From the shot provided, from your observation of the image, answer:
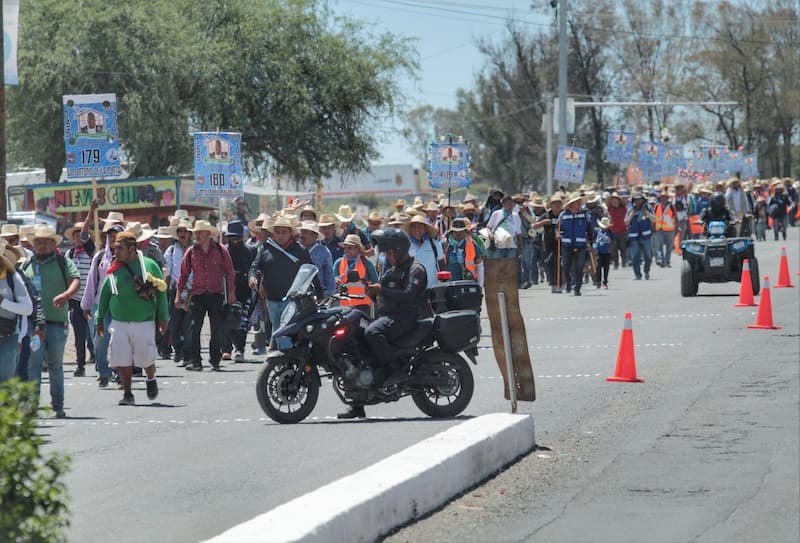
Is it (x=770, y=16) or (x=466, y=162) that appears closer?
(x=466, y=162)

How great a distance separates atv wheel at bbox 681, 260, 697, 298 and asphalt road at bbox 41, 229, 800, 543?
702cm

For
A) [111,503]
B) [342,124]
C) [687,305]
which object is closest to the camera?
[111,503]

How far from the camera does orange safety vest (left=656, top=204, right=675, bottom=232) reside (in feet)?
114

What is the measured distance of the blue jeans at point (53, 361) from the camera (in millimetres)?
13789

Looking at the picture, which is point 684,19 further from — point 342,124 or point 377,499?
point 377,499

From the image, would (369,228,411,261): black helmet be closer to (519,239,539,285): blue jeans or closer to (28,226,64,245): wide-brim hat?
(28,226,64,245): wide-brim hat

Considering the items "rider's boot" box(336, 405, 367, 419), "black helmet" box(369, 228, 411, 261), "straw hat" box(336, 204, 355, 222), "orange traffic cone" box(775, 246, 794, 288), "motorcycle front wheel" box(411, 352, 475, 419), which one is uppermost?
"straw hat" box(336, 204, 355, 222)

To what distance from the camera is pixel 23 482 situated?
506 centimetres

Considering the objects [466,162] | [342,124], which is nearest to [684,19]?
[342,124]

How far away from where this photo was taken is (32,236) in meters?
14.9

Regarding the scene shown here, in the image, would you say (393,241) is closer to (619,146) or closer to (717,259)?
(717,259)

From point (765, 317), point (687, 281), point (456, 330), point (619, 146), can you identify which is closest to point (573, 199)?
point (687, 281)

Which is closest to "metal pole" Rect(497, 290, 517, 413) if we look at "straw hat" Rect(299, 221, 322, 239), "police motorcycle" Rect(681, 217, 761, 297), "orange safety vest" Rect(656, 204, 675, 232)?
"straw hat" Rect(299, 221, 322, 239)

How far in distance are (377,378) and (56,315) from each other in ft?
11.4
